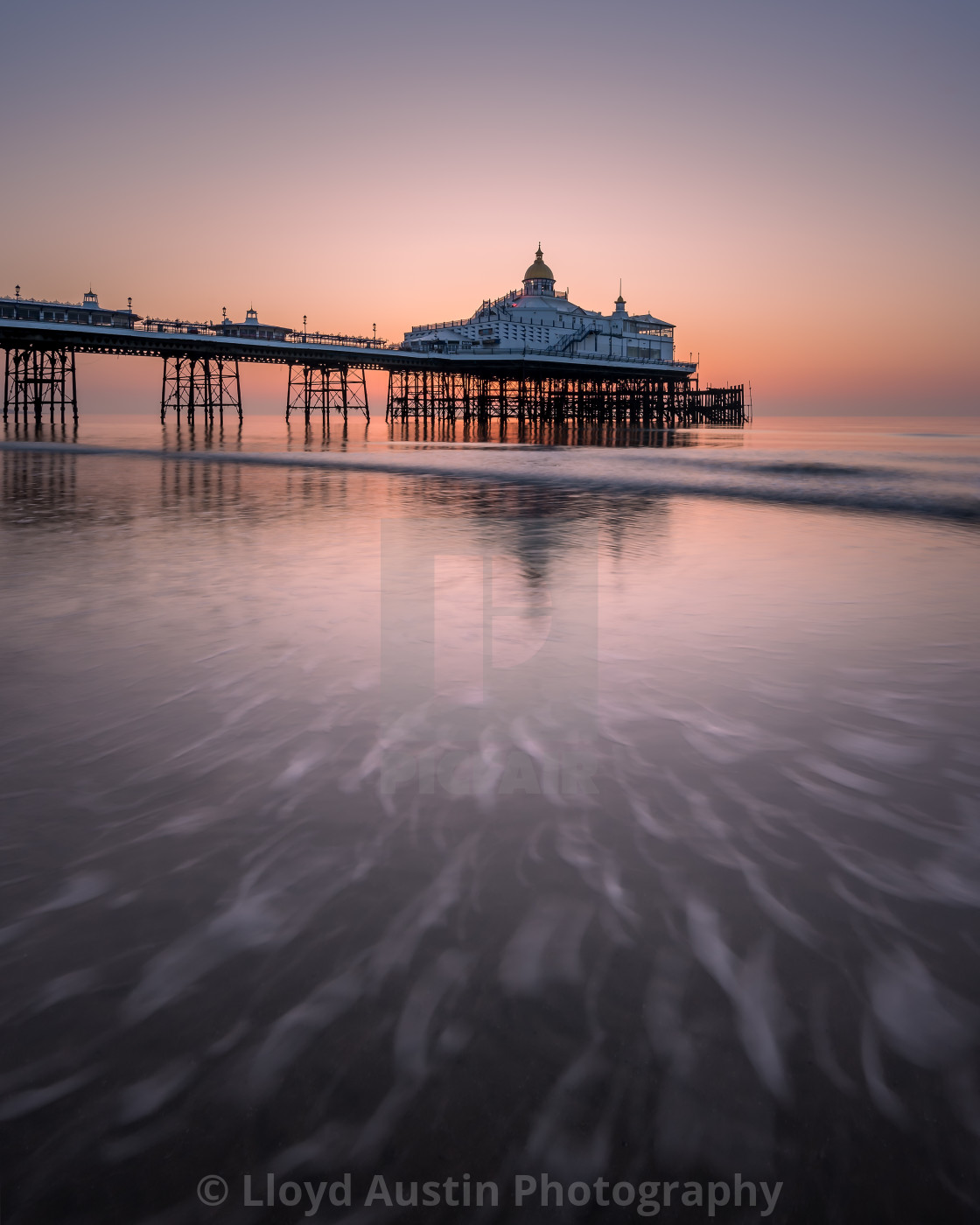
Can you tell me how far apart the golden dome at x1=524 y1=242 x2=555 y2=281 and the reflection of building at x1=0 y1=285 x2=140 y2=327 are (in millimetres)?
46991

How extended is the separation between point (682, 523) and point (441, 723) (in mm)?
11121

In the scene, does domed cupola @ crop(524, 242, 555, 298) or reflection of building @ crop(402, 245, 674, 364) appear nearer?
reflection of building @ crop(402, 245, 674, 364)

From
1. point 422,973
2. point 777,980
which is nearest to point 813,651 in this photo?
point 777,980

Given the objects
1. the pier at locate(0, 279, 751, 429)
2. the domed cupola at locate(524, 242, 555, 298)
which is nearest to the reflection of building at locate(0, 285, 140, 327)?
the pier at locate(0, 279, 751, 429)

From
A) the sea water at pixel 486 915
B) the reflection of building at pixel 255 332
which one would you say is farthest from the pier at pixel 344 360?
the sea water at pixel 486 915

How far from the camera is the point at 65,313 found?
58.8m

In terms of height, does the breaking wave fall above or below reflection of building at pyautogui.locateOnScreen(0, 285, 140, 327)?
below

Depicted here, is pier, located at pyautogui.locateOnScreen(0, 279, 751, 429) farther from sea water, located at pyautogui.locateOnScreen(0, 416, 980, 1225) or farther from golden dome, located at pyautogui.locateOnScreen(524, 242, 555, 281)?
sea water, located at pyautogui.locateOnScreen(0, 416, 980, 1225)

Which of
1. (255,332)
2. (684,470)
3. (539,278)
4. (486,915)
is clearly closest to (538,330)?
(539,278)

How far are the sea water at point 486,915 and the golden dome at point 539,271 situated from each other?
96537 millimetres

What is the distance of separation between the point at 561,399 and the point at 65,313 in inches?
2204

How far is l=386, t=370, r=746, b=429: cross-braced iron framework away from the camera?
96.5 metres

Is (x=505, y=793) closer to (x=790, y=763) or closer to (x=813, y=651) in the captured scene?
(x=790, y=763)

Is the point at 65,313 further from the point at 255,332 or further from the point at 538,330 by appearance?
the point at 538,330
